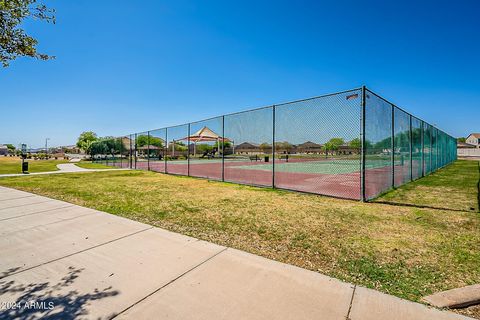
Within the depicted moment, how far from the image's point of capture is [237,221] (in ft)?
15.4

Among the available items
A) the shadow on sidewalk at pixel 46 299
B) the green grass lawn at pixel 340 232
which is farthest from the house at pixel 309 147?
the shadow on sidewalk at pixel 46 299

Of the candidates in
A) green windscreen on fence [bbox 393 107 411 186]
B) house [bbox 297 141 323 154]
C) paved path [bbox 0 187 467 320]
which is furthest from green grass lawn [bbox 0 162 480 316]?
green windscreen on fence [bbox 393 107 411 186]

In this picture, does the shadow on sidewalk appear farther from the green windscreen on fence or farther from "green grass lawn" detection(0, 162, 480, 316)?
the green windscreen on fence

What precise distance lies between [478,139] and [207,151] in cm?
11503

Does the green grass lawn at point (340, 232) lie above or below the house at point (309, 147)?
below

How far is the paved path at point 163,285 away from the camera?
2062 millimetres

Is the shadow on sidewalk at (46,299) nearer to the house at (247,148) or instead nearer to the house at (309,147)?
the house at (309,147)

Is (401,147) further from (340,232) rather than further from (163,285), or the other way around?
(163,285)

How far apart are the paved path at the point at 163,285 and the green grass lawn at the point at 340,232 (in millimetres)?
328

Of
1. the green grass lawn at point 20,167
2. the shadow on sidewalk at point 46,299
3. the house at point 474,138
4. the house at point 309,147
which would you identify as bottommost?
the shadow on sidewalk at point 46,299

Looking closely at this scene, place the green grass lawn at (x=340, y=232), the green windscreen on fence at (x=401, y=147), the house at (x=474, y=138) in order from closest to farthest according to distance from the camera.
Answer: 1. the green grass lawn at (x=340, y=232)
2. the green windscreen on fence at (x=401, y=147)
3. the house at (x=474, y=138)

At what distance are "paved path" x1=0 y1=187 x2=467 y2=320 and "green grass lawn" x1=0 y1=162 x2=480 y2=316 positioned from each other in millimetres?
328

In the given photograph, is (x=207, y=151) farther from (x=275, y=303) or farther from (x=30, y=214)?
(x=275, y=303)

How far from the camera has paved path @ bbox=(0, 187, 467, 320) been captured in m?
2.06
